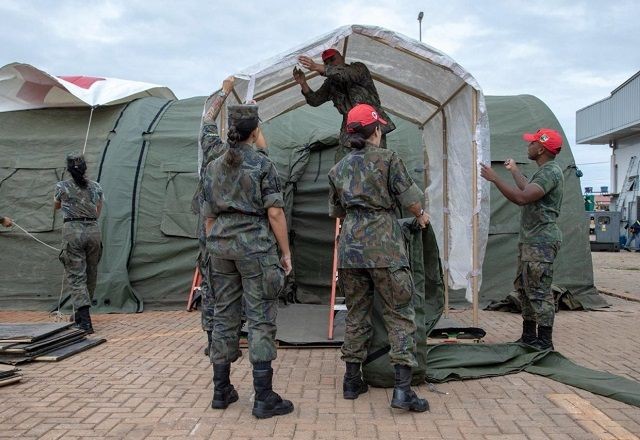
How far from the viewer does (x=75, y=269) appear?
6941 mm

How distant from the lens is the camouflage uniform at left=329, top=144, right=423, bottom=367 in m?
4.04

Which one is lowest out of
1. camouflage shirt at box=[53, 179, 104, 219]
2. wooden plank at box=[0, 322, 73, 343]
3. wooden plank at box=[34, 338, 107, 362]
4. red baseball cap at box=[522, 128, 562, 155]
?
wooden plank at box=[34, 338, 107, 362]

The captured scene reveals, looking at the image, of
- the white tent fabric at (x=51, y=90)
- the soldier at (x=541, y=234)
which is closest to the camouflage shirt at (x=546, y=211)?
the soldier at (x=541, y=234)

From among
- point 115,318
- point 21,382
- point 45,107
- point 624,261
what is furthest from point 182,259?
point 624,261

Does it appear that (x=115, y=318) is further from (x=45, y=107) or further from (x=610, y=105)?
(x=610, y=105)

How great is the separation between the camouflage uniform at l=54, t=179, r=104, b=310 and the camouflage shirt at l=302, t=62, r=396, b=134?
9.47ft

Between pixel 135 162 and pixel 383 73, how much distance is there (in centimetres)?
416

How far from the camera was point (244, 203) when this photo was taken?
12.9 ft

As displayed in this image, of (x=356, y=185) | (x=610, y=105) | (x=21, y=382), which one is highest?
(x=610, y=105)

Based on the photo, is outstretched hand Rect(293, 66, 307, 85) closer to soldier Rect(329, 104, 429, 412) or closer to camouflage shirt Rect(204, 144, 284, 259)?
soldier Rect(329, 104, 429, 412)

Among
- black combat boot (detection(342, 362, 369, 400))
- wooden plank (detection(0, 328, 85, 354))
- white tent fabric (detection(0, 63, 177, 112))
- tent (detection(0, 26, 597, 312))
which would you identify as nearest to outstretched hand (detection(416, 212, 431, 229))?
black combat boot (detection(342, 362, 369, 400))

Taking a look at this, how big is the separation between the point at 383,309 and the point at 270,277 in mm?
872

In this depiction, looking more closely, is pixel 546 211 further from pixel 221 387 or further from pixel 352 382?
pixel 221 387

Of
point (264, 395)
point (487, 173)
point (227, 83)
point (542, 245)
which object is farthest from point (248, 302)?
point (542, 245)
